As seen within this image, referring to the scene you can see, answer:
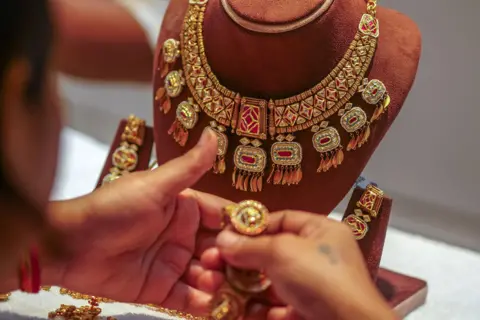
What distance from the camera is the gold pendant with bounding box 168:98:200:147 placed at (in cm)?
105

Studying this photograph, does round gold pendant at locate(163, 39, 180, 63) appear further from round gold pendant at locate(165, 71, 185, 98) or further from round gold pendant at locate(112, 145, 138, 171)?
round gold pendant at locate(112, 145, 138, 171)

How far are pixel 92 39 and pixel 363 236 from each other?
655 mm

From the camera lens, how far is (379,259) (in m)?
1.08

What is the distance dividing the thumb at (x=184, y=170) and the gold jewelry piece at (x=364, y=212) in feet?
0.99

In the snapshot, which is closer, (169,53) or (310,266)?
(310,266)

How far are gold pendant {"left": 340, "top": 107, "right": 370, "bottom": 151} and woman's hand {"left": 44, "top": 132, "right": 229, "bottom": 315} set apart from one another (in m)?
0.23

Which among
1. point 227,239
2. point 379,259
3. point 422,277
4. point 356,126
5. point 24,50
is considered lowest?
point 422,277

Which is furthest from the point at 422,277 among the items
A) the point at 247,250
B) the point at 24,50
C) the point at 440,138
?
the point at 24,50

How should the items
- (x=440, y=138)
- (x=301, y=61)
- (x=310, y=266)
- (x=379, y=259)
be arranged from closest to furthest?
(x=310, y=266) → (x=301, y=61) → (x=379, y=259) → (x=440, y=138)

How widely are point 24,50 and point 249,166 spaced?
55 centimetres

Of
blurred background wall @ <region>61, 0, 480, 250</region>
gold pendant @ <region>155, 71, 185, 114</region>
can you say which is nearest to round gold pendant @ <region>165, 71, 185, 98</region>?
gold pendant @ <region>155, 71, 185, 114</region>

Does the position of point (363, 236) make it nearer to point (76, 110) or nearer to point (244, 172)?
point (244, 172)

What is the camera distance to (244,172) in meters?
1.04

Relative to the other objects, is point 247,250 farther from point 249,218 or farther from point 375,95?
point 375,95
